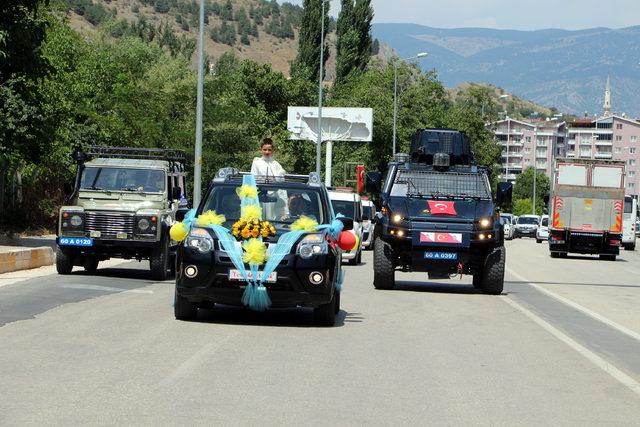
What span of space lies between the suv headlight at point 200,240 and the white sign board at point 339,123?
2474 inches

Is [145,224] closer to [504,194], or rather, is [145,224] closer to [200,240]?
[504,194]

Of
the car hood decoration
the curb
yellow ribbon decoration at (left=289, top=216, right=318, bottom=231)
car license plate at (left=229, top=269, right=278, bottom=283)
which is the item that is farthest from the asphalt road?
the curb

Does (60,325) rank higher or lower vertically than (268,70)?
lower

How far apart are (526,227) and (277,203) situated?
74220 mm

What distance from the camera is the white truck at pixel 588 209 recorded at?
46.6m

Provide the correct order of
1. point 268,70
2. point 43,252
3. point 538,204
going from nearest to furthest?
point 43,252, point 268,70, point 538,204

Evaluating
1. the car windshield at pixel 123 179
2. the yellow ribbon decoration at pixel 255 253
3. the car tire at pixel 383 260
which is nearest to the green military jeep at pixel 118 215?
the car windshield at pixel 123 179

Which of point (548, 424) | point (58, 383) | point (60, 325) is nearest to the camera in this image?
point (548, 424)

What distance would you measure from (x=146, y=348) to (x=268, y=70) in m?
83.0

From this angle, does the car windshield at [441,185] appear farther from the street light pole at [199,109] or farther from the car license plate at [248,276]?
the street light pole at [199,109]

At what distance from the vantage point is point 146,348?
1162 cm

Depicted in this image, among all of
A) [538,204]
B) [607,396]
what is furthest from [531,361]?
[538,204]

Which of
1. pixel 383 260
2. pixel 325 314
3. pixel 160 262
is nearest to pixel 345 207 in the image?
pixel 160 262

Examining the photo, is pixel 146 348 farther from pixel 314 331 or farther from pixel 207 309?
pixel 207 309
